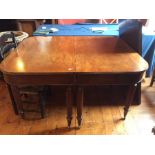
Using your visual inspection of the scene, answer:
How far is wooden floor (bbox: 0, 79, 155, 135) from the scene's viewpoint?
5.88ft

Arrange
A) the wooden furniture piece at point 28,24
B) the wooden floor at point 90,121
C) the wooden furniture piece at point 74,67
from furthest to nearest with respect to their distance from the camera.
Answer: the wooden furniture piece at point 28,24, the wooden floor at point 90,121, the wooden furniture piece at point 74,67

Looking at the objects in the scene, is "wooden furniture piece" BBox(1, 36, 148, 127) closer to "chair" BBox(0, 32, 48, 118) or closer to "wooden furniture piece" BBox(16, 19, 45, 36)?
"chair" BBox(0, 32, 48, 118)

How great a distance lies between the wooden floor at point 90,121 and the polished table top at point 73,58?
70cm

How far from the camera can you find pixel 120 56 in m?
1.68

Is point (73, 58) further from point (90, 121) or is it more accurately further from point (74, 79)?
point (90, 121)

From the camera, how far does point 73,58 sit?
1641mm

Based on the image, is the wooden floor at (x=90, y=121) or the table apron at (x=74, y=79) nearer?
the table apron at (x=74, y=79)

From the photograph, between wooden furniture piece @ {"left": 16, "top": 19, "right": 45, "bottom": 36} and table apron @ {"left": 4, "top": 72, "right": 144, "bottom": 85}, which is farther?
wooden furniture piece @ {"left": 16, "top": 19, "right": 45, "bottom": 36}

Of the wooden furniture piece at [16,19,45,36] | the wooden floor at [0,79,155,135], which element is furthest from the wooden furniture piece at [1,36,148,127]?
the wooden furniture piece at [16,19,45,36]

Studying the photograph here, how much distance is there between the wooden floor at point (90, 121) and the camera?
1792 mm

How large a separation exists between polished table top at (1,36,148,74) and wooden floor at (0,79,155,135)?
0.70m

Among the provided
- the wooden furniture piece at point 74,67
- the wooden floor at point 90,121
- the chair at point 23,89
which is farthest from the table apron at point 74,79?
the wooden floor at point 90,121

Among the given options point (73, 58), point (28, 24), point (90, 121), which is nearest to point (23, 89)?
point (73, 58)

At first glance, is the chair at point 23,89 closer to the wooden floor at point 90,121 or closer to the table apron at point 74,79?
the wooden floor at point 90,121
